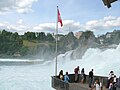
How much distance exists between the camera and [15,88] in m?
42.0

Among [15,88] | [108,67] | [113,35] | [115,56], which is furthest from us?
[113,35]

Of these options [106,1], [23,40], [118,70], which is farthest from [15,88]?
[23,40]

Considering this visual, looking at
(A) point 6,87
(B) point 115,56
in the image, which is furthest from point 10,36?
(A) point 6,87

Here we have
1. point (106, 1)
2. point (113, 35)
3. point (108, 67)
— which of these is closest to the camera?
point (106, 1)

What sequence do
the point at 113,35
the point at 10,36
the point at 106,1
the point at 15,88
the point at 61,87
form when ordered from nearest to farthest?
the point at 106,1, the point at 61,87, the point at 15,88, the point at 113,35, the point at 10,36

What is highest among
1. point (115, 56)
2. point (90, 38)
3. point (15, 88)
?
point (90, 38)

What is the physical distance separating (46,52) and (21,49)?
12.1 meters

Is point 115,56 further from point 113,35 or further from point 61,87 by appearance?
point 113,35

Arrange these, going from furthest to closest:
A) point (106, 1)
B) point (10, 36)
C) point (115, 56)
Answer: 1. point (10, 36)
2. point (115, 56)
3. point (106, 1)

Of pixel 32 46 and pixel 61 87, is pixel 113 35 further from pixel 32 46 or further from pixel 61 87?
pixel 61 87

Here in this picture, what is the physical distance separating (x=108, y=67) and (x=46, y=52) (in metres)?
98.2

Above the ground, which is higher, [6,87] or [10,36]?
[10,36]

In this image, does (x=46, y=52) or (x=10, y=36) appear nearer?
(x=46, y=52)

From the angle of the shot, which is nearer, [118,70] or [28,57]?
[118,70]
